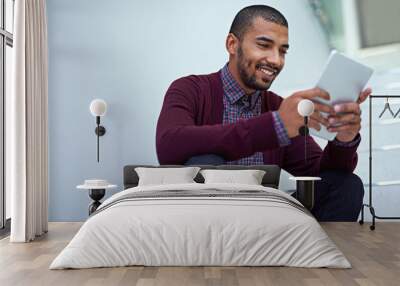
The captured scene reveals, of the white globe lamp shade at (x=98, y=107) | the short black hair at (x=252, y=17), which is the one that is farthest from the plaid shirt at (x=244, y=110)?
the white globe lamp shade at (x=98, y=107)

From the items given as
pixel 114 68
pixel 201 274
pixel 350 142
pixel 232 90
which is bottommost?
pixel 201 274

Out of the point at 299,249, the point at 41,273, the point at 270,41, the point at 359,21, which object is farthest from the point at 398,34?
the point at 41,273

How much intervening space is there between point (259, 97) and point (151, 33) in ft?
4.70

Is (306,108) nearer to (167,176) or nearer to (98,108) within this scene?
(167,176)

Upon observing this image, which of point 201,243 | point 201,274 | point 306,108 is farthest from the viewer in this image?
point 306,108

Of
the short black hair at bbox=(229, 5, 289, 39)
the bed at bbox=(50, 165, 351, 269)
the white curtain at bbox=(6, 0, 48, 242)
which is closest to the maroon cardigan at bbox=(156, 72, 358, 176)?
the short black hair at bbox=(229, 5, 289, 39)

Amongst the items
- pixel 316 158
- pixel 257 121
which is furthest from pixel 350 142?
pixel 257 121

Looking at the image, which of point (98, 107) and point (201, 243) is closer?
point (201, 243)

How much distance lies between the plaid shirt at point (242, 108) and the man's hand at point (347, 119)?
1.77ft

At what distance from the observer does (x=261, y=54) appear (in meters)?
6.73

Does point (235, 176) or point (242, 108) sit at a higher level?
point (242, 108)

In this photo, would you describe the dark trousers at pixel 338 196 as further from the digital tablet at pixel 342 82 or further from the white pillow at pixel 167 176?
the white pillow at pixel 167 176

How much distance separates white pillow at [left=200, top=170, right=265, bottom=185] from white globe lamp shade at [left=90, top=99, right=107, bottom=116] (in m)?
1.42

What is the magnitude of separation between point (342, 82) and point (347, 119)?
419 millimetres
